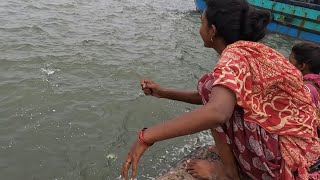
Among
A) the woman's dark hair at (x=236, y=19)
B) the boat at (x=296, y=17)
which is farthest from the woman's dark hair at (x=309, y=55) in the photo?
the boat at (x=296, y=17)

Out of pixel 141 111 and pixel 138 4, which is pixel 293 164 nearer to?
pixel 141 111

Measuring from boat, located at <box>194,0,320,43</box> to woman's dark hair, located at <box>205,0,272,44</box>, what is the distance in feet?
34.3

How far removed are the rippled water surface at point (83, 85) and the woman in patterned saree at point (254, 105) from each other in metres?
1.56

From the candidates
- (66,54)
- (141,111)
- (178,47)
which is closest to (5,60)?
(66,54)

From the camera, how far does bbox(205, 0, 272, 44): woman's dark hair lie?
2158 millimetres

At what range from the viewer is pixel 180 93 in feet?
9.84

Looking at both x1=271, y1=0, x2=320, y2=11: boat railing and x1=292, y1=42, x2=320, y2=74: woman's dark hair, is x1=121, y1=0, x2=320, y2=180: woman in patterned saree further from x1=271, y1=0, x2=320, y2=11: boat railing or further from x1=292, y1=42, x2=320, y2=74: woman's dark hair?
x1=271, y1=0, x2=320, y2=11: boat railing

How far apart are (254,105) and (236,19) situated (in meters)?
0.55

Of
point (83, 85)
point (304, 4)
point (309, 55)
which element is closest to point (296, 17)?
point (304, 4)

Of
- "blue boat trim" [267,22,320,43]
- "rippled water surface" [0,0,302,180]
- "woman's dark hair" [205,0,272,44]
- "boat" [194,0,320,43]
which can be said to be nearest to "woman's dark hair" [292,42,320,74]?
"rippled water surface" [0,0,302,180]

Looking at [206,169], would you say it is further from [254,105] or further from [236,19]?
[236,19]

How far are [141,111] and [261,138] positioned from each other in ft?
10.2

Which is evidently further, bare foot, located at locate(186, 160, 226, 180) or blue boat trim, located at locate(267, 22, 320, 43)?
blue boat trim, located at locate(267, 22, 320, 43)

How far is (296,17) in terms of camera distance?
39.8ft
